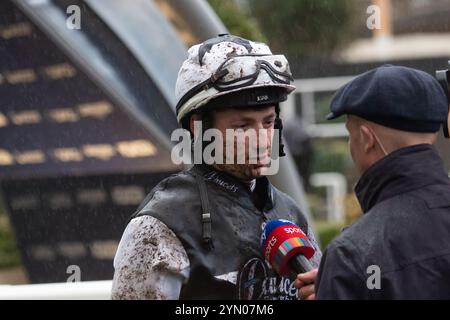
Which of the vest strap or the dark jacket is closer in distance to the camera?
the dark jacket

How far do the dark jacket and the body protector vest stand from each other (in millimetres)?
339

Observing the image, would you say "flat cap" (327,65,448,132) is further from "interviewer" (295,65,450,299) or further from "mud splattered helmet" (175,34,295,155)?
"mud splattered helmet" (175,34,295,155)

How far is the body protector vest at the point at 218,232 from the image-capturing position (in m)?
2.60

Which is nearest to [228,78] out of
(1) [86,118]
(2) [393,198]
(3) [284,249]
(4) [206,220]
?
(4) [206,220]

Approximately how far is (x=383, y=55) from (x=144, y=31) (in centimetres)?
1598

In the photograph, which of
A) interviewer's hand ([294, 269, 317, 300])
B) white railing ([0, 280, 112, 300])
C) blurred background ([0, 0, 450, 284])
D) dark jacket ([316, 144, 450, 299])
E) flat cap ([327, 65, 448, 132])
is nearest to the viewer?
dark jacket ([316, 144, 450, 299])

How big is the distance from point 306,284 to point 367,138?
41cm

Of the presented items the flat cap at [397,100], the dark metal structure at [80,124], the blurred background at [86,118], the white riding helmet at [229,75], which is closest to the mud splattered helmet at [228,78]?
the white riding helmet at [229,75]

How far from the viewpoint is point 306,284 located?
2.53m

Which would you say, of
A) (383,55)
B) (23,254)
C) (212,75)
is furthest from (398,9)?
(212,75)

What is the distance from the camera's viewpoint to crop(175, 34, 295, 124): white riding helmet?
8.89 feet

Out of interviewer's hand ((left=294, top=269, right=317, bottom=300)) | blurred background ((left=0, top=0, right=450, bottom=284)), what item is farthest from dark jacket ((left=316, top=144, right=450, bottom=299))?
blurred background ((left=0, top=0, right=450, bottom=284))

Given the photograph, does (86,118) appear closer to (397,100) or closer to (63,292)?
(63,292)

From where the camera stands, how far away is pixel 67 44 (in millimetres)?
6652
